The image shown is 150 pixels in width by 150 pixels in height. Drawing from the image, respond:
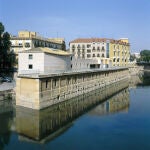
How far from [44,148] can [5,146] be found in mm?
3623

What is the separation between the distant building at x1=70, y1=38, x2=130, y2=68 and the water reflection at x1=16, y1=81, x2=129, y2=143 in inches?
1912

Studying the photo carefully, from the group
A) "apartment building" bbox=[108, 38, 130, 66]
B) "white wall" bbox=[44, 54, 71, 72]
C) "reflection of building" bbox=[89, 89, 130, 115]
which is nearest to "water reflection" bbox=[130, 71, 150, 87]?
"apartment building" bbox=[108, 38, 130, 66]

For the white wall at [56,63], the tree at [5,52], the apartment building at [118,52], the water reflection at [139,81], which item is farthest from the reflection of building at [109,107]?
the apartment building at [118,52]

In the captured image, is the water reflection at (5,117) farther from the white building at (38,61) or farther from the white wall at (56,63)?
the white wall at (56,63)

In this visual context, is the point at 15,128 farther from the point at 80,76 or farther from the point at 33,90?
the point at 80,76

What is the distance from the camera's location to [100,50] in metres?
102

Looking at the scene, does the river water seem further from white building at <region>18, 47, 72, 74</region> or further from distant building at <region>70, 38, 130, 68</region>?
distant building at <region>70, 38, 130, 68</region>

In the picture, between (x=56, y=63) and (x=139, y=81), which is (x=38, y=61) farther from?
(x=139, y=81)

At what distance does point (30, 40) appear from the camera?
74.9 metres

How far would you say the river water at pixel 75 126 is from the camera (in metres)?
26.9

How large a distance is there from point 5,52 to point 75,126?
110 feet

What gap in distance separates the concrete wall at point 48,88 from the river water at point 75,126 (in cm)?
114

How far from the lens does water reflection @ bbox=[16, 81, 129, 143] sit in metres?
30.6

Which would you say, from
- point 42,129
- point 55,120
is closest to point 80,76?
point 55,120
